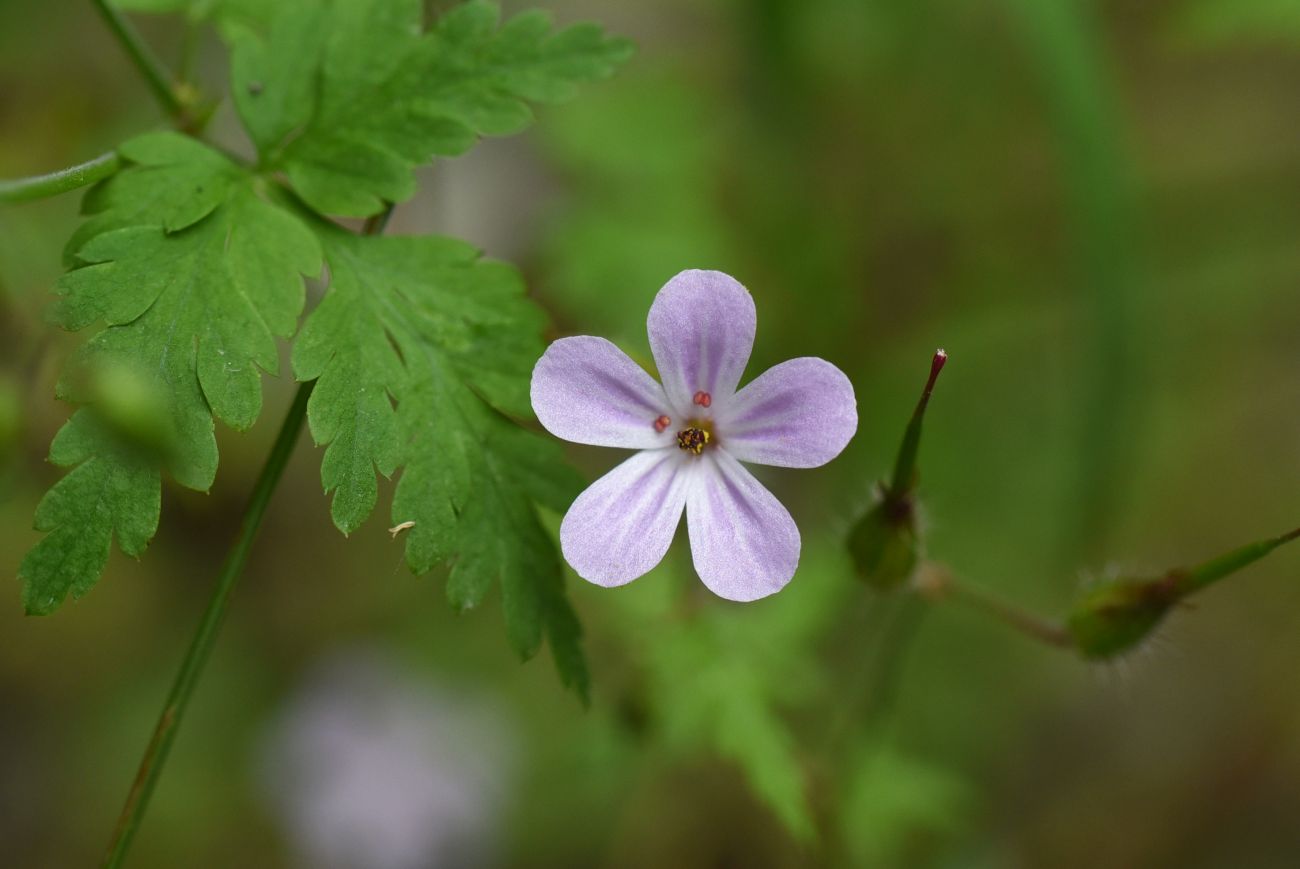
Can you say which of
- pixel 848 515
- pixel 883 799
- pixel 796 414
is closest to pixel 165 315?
pixel 796 414

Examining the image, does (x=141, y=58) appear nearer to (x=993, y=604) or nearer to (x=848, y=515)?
(x=993, y=604)

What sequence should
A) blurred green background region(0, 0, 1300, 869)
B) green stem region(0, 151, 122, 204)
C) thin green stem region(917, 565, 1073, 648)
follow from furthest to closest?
blurred green background region(0, 0, 1300, 869) < thin green stem region(917, 565, 1073, 648) < green stem region(0, 151, 122, 204)

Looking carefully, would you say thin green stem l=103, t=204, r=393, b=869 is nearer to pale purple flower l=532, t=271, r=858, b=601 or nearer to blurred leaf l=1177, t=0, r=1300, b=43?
pale purple flower l=532, t=271, r=858, b=601

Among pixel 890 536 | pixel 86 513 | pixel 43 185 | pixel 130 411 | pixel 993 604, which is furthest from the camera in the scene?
pixel 993 604

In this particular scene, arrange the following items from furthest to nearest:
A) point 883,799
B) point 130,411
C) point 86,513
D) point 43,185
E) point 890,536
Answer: point 883,799 → point 890,536 → point 43,185 → point 86,513 → point 130,411

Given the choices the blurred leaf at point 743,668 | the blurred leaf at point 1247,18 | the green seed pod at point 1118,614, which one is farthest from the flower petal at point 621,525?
the blurred leaf at point 1247,18

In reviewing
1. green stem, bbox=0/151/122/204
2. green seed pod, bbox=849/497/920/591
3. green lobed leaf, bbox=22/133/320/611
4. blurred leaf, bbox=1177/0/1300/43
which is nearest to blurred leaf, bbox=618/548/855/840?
green seed pod, bbox=849/497/920/591

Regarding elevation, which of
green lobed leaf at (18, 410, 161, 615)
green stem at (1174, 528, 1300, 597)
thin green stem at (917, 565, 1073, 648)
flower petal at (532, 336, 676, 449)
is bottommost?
thin green stem at (917, 565, 1073, 648)
